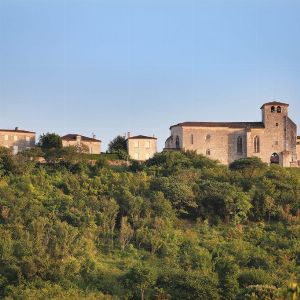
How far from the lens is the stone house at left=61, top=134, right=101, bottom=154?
59.5 metres

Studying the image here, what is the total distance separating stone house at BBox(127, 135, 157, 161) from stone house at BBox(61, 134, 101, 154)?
3547mm

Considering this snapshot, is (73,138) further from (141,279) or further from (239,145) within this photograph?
(141,279)

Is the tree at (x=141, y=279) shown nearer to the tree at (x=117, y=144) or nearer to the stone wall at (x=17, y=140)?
the tree at (x=117, y=144)

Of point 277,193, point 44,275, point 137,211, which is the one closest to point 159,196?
point 137,211

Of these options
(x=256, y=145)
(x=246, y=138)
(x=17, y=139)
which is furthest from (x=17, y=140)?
(x=256, y=145)

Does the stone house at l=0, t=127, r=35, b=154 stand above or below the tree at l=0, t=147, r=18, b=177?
above

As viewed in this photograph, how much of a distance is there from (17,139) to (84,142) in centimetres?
560

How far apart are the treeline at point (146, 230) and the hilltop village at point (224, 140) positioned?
6.78 meters

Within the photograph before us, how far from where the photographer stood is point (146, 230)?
126 feet

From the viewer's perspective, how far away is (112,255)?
36.4 m

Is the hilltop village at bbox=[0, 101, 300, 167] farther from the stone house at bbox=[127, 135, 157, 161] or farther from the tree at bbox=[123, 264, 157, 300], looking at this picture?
the tree at bbox=[123, 264, 157, 300]

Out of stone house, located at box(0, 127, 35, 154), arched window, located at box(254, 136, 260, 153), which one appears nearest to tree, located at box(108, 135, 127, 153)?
stone house, located at box(0, 127, 35, 154)

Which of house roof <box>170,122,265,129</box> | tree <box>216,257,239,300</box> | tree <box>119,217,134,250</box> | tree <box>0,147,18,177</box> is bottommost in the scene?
tree <box>216,257,239,300</box>

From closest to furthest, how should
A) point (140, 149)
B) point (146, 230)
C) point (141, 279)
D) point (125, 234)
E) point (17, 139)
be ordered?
point (141, 279)
point (125, 234)
point (146, 230)
point (140, 149)
point (17, 139)
